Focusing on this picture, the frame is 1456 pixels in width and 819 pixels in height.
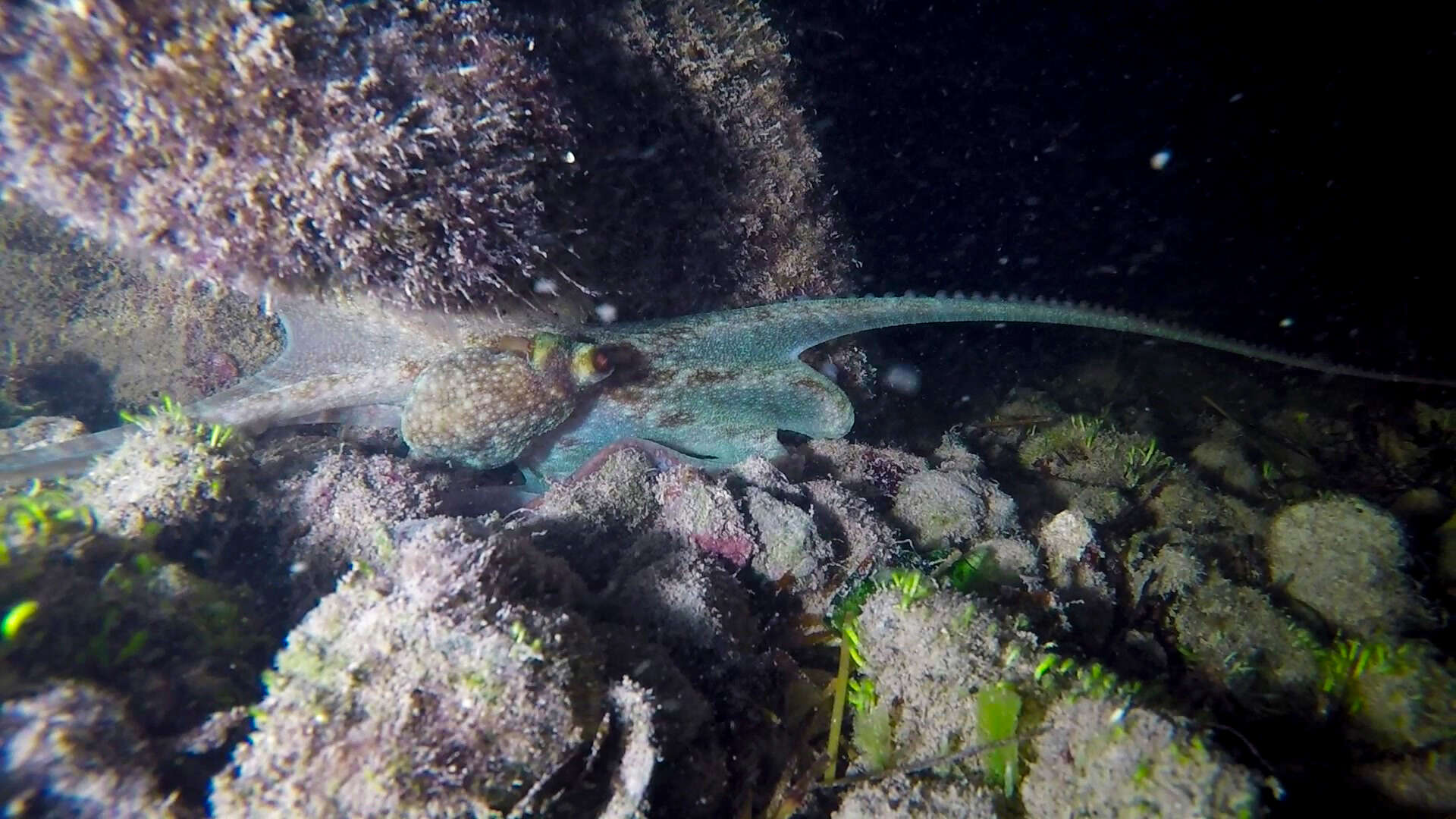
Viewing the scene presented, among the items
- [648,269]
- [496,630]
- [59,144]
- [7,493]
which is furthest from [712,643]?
[7,493]

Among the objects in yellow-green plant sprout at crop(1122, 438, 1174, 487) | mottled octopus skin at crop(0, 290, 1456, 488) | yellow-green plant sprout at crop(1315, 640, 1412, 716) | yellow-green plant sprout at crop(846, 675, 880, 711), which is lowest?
yellow-green plant sprout at crop(1315, 640, 1412, 716)

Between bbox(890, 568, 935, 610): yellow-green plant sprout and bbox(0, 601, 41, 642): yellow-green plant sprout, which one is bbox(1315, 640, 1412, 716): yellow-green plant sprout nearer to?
bbox(890, 568, 935, 610): yellow-green plant sprout

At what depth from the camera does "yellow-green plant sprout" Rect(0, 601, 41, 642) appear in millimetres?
2370

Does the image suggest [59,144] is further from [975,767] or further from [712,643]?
[975,767]

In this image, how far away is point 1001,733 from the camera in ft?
8.48

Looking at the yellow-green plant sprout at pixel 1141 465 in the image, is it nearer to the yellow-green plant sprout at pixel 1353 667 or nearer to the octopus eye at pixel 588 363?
the yellow-green plant sprout at pixel 1353 667

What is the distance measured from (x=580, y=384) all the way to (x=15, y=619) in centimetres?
281

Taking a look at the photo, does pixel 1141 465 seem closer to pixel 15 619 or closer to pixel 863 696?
pixel 863 696

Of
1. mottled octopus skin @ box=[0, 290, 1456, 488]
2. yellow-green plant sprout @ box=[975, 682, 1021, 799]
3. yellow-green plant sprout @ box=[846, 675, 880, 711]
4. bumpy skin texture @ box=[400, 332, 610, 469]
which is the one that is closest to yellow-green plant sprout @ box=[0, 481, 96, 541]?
mottled octopus skin @ box=[0, 290, 1456, 488]

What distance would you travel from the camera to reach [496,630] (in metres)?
2.22

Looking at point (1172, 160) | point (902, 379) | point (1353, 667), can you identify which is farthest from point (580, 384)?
point (1172, 160)

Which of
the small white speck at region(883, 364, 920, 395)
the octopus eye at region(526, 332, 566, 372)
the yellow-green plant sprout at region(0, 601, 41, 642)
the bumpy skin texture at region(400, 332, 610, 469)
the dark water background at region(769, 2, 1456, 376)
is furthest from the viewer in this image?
the dark water background at region(769, 2, 1456, 376)

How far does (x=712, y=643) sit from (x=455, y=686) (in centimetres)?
130

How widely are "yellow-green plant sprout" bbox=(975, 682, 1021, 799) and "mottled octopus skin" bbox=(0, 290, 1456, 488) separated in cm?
230
